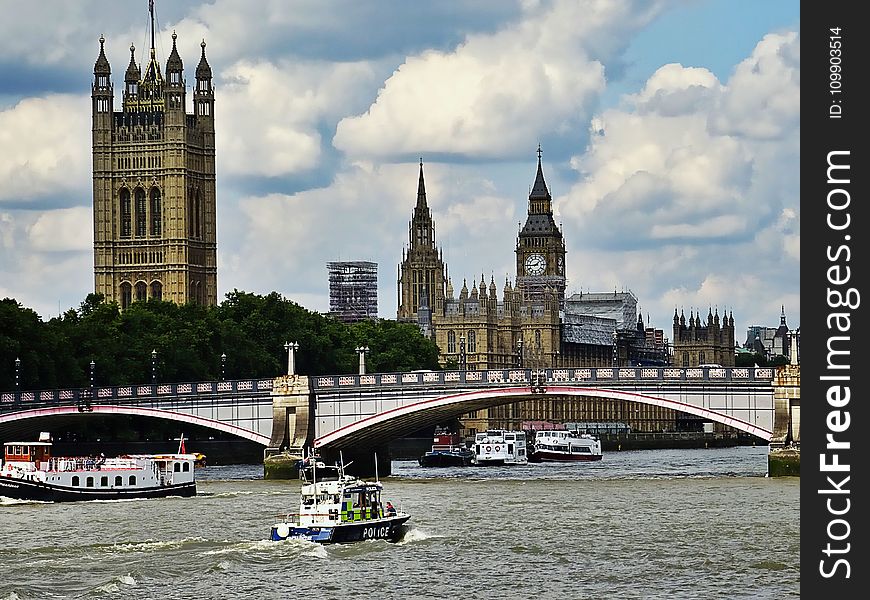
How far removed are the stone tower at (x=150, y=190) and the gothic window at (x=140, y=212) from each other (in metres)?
0.07

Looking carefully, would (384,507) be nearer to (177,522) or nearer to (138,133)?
(177,522)

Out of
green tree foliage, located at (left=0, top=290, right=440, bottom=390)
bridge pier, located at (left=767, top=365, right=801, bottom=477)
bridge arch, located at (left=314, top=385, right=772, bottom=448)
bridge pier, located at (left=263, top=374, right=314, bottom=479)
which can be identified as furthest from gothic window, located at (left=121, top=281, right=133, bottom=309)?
bridge pier, located at (left=767, top=365, right=801, bottom=477)

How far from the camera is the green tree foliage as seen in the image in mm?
107438

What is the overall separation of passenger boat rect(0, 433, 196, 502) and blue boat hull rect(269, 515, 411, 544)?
62.5 ft

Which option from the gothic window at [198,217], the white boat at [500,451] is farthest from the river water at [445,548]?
the gothic window at [198,217]

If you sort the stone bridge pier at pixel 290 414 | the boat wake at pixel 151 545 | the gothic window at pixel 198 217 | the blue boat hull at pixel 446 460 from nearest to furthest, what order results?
the boat wake at pixel 151 545 → the stone bridge pier at pixel 290 414 → the blue boat hull at pixel 446 460 → the gothic window at pixel 198 217

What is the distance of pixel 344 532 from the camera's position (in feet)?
175

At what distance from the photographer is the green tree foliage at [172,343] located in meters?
107

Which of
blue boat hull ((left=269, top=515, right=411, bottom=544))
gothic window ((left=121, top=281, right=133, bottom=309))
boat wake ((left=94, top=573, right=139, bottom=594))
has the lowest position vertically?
boat wake ((left=94, top=573, right=139, bottom=594))

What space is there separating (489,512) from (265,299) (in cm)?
7252

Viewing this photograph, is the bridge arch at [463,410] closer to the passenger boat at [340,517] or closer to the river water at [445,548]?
the river water at [445,548]

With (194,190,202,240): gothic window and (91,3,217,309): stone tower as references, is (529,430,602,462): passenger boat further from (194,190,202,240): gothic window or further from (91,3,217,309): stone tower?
(194,190,202,240): gothic window

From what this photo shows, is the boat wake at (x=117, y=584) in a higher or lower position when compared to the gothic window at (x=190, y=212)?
lower
